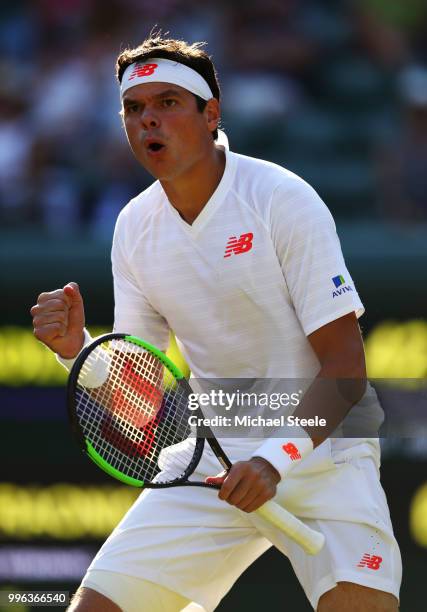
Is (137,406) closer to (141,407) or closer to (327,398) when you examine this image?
(141,407)

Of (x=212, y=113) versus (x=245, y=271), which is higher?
(x=212, y=113)

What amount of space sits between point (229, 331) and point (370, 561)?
2.47 ft

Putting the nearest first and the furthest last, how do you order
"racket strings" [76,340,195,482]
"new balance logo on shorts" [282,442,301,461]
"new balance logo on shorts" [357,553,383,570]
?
Result: "new balance logo on shorts" [282,442,301,461], "new balance logo on shorts" [357,553,383,570], "racket strings" [76,340,195,482]

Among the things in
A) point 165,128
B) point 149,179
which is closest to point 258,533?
point 165,128

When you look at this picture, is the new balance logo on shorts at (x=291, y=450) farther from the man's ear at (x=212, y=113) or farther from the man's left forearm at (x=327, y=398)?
the man's ear at (x=212, y=113)

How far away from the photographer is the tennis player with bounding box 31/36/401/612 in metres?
3.49

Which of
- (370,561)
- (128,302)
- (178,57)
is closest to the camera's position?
(370,561)

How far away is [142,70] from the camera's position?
12.1ft

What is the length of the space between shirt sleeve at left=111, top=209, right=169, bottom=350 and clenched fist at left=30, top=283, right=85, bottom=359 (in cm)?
28

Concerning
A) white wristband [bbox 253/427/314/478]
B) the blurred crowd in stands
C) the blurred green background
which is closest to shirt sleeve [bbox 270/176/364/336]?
white wristband [bbox 253/427/314/478]

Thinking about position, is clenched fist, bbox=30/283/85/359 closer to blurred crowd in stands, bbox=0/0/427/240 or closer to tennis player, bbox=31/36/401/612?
tennis player, bbox=31/36/401/612

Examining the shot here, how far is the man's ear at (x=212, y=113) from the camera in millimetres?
3744

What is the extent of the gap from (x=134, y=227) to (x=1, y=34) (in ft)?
14.8

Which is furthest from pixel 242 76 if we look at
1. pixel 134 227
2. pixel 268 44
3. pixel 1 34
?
pixel 134 227
